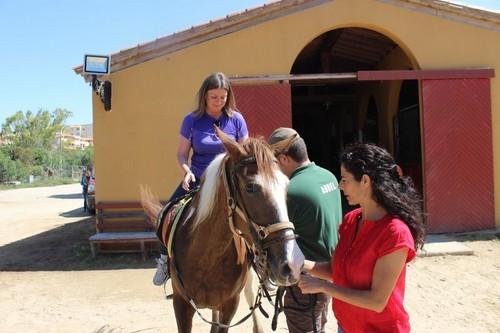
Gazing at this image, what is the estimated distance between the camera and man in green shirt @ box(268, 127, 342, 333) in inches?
99.2

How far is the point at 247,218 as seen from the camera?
216 centimetres

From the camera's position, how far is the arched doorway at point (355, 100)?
11.1 m

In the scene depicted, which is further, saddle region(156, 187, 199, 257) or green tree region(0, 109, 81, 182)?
green tree region(0, 109, 81, 182)

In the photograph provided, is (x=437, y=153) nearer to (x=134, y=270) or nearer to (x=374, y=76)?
(x=374, y=76)

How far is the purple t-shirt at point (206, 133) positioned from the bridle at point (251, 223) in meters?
1.00

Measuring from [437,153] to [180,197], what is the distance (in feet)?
22.3

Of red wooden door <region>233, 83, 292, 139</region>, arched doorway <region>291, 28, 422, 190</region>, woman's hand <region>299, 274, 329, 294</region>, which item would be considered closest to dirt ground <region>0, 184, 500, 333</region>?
woman's hand <region>299, 274, 329, 294</region>

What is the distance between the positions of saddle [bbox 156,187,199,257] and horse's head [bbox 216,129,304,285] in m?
0.98

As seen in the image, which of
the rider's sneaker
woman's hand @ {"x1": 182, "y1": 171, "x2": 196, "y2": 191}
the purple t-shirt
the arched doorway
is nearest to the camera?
woman's hand @ {"x1": 182, "y1": 171, "x2": 196, "y2": 191}

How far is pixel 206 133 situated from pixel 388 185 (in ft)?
6.18

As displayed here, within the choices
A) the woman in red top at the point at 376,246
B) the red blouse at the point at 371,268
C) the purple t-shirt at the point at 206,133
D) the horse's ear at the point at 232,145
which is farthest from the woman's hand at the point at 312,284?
the purple t-shirt at the point at 206,133

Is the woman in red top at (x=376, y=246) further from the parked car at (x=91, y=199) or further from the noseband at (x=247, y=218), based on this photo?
the parked car at (x=91, y=199)

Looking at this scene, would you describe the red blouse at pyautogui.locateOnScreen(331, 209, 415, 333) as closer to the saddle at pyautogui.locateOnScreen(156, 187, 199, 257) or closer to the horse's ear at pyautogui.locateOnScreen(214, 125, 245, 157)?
the horse's ear at pyautogui.locateOnScreen(214, 125, 245, 157)

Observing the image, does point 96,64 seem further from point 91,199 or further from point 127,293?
point 91,199
